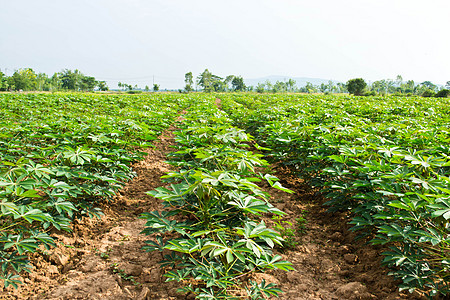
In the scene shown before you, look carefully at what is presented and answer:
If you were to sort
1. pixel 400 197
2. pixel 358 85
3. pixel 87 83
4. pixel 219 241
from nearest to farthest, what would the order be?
pixel 219 241, pixel 400 197, pixel 358 85, pixel 87 83

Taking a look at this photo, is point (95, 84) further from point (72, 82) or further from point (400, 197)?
point (400, 197)

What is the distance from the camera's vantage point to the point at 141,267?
1912 mm

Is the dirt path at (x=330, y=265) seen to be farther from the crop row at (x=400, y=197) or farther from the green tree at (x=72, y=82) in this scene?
the green tree at (x=72, y=82)

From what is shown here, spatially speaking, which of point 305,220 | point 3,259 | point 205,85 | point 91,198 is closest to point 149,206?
point 91,198

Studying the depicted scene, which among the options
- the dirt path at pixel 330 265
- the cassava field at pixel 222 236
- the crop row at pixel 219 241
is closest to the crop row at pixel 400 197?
the cassava field at pixel 222 236

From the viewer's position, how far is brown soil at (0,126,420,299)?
65.7 inches

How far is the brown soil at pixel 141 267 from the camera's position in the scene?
5.48 feet

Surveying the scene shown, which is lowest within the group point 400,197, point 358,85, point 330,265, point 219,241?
point 330,265

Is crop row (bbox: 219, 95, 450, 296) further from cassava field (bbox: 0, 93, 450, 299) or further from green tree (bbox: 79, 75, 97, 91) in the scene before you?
green tree (bbox: 79, 75, 97, 91)

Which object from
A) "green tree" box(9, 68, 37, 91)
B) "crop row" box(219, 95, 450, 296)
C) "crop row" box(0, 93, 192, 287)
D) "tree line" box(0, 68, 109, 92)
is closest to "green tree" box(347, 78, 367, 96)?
"crop row" box(219, 95, 450, 296)

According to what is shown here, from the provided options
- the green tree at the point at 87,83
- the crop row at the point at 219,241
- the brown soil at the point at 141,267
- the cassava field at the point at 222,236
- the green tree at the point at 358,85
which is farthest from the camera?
the green tree at the point at 87,83

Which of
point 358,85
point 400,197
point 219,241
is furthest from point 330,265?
point 358,85

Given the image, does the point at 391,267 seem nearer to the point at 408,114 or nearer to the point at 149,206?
the point at 149,206

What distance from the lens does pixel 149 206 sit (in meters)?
3.05
